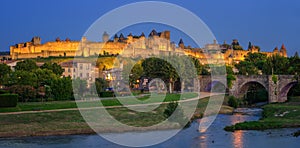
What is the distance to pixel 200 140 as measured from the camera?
3397 cm

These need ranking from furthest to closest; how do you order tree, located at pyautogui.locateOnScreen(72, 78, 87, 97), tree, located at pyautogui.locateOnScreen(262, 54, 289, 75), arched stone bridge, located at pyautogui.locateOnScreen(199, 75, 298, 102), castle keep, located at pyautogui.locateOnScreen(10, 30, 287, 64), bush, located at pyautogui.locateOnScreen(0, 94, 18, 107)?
castle keep, located at pyautogui.locateOnScreen(10, 30, 287, 64) → tree, located at pyautogui.locateOnScreen(262, 54, 289, 75) → arched stone bridge, located at pyautogui.locateOnScreen(199, 75, 298, 102) → tree, located at pyautogui.locateOnScreen(72, 78, 87, 97) → bush, located at pyautogui.locateOnScreen(0, 94, 18, 107)

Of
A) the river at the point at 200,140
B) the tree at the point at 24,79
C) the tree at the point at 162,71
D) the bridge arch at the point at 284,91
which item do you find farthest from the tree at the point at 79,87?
the bridge arch at the point at 284,91

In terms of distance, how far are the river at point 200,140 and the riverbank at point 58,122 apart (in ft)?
4.93

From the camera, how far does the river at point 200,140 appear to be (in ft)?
105

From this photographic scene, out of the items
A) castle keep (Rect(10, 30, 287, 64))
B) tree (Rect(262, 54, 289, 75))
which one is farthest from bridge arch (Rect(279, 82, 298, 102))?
castle keep (Rect(10, 30, 287, 64))

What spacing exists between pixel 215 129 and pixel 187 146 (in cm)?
910

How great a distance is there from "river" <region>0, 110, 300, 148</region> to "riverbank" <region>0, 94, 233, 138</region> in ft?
4.93

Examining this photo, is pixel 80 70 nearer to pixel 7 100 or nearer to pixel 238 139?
pixel 7 100

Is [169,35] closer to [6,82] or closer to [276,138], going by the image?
[6,82]

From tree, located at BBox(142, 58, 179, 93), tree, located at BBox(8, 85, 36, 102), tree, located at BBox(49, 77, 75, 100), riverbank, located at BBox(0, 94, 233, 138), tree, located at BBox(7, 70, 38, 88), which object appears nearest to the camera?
riverbank, located at BBox(0, 94, 233, 138)

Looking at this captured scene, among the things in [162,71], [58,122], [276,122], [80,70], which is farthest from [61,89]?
[80,70]

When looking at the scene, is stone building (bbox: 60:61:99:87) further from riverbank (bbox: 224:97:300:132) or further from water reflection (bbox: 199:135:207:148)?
water reflection (bbox: 199:135:207:148)

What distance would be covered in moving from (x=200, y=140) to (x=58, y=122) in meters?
12.4

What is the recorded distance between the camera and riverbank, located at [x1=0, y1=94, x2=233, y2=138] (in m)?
36.5
